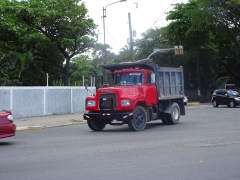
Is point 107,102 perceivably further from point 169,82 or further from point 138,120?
point 169,82

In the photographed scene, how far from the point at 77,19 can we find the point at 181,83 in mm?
15016

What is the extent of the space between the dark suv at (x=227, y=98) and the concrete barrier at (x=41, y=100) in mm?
13317

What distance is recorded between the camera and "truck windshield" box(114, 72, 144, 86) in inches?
730

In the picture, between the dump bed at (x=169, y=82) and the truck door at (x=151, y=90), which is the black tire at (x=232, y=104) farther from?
the truck door at (x=151, y=90)

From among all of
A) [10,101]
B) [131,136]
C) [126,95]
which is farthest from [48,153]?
[10,101]

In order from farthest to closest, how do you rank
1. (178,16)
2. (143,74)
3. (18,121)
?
(178,16) → (18,121) → (143,74)

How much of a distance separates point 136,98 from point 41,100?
37.7ft

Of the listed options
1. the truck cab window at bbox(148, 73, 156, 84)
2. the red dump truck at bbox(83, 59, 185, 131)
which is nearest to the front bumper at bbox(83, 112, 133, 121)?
the red dump truck at bbox(83, 59, 185, 131)

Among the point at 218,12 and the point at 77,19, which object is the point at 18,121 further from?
the point at 218,12

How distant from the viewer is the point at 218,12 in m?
46.2

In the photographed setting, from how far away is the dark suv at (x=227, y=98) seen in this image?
36.6 meters

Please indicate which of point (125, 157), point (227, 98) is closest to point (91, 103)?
point (125, 157)

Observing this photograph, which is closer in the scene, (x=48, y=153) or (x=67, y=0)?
(x=48, y=153)

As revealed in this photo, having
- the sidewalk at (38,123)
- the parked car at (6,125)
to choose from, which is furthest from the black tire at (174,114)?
the parked car at (6,125)
